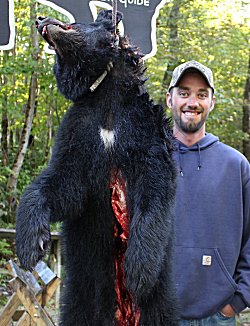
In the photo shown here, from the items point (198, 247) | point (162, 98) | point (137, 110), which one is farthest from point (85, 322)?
point (162, 98)

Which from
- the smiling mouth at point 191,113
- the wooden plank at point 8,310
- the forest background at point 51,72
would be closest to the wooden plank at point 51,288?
the wooden plank at point 8,310

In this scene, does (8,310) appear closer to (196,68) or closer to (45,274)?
(45,274)

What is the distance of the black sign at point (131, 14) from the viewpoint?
309 cm

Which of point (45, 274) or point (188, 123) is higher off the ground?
point (188, 123)

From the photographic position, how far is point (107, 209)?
66.8 inches

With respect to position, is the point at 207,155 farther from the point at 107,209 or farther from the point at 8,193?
the point at 8,193

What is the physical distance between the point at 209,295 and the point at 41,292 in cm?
192

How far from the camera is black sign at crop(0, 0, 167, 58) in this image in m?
3.09

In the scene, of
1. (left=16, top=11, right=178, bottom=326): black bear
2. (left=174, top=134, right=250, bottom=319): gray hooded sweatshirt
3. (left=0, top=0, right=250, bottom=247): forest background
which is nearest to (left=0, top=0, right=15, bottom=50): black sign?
(left=174, top=134, right=250, bottom=319): gray hooded sweatshirt

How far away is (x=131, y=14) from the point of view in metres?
3.24

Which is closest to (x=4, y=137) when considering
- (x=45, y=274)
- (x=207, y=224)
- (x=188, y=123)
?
(x=45, y=274)

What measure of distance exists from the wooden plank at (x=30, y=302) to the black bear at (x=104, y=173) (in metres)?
1.92

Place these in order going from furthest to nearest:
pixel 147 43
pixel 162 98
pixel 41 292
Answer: pixel 162 98
pixel 41 292
pixel 147 43

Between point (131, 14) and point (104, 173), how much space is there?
179 cm
